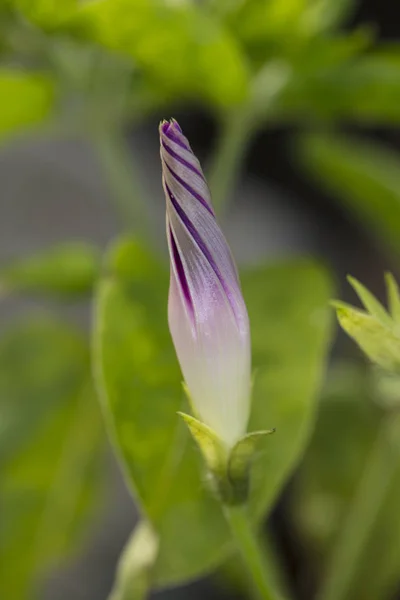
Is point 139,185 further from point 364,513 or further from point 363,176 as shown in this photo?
point 364,513

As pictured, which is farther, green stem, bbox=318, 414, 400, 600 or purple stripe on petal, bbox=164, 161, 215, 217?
green stem, bbox=318, 414, 400, 600

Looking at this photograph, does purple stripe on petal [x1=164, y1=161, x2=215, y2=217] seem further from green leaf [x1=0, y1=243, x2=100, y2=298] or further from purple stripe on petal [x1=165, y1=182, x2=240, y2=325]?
green leaf [x1=0, y1=243, x2=100, y2=298]

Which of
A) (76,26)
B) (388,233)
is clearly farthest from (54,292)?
(388,233)

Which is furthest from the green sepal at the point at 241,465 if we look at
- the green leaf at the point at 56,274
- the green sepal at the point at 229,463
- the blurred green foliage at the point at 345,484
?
the blurred green foliage at the point at 345,484

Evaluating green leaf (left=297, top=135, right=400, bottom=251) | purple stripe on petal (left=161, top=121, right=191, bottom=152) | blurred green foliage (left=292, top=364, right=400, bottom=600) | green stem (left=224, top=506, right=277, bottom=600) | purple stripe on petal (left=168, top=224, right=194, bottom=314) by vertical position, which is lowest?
blurred green foliage (left=292, top=364, right=400, bottom=600)

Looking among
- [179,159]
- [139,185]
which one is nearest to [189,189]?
[179,159]

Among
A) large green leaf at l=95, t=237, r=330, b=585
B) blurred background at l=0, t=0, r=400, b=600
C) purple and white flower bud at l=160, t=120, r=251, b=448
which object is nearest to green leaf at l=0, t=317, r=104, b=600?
blurred background at l=0, t=0, r=400, b=600

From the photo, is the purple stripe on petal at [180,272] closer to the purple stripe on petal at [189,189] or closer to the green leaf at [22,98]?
the purple stripe on petal at [189,189]

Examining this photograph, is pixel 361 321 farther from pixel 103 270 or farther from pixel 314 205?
pixel 314 205
